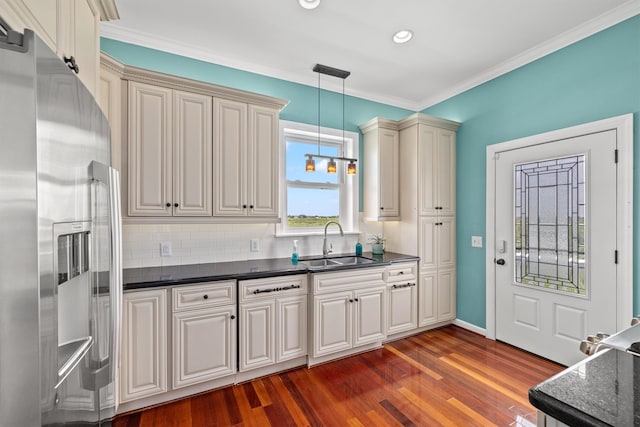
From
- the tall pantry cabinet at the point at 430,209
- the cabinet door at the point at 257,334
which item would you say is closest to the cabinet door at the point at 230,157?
the cabinet door at the point at 257,334

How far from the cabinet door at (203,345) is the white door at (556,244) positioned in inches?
110

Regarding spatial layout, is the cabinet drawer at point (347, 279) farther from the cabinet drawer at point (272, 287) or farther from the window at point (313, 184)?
the window at point (313, 184)

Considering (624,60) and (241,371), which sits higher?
(624,60)

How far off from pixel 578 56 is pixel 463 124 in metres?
1.16

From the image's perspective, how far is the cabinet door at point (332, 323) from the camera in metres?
2.60

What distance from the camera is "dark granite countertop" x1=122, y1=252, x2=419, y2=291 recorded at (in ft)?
6.81

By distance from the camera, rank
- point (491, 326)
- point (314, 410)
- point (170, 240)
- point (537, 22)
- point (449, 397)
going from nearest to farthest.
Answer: point (314, 410) < point (449, 397) < point (537, 22) < point (170, 240) < point (491, 326)

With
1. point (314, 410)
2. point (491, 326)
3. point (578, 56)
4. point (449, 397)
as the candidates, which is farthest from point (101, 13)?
point (491, 326)

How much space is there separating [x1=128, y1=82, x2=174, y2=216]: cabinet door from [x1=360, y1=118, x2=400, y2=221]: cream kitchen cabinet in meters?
2.20

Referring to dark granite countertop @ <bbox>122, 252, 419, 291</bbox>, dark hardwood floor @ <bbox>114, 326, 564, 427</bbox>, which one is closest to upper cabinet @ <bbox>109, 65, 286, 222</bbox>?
dark granite countertop @ <bbox>122, 252, 419, 291</bbox>

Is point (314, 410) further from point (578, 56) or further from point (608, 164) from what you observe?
point (578, 56)

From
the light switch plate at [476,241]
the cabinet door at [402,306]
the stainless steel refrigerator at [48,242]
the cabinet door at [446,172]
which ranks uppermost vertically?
the cabinet door at [446,172]

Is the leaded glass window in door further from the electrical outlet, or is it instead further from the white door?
the electrical outlet

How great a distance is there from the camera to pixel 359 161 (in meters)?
3.68
